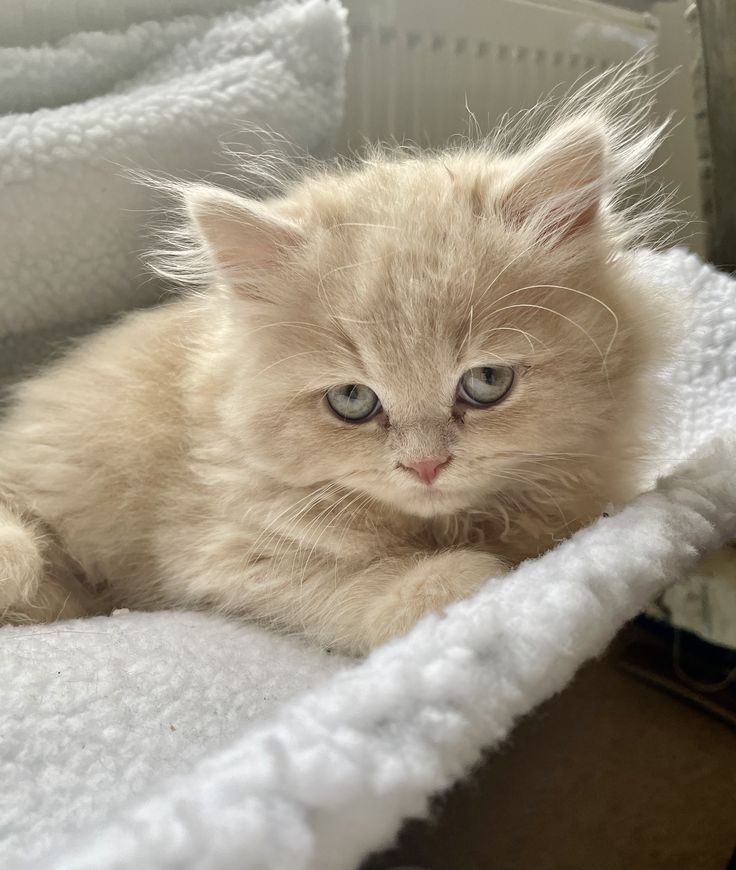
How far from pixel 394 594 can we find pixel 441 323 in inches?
12.7

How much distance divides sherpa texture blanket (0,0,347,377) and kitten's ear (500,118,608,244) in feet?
2.19

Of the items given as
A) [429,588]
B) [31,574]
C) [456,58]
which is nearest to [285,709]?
[429,588]

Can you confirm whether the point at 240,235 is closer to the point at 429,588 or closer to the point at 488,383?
the point at 488,383

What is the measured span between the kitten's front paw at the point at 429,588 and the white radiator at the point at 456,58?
49.0 inches

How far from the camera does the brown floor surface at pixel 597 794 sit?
0.63 metres

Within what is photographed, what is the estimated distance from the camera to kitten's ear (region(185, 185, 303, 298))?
0.98m

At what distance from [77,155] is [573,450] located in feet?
3.20

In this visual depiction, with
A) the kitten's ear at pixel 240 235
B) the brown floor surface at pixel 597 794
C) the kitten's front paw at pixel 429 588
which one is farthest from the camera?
the kitten's ear at pixel 240 235

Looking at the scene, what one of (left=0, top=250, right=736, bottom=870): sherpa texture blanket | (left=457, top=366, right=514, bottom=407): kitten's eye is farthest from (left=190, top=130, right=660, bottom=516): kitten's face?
(left=0, top=250, right=736, bottom=870): sherpa texture blanket

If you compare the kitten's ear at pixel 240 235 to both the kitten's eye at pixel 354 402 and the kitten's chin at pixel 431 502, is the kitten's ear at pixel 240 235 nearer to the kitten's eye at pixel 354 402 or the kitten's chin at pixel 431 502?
the kitten's eye at pixel 354 402

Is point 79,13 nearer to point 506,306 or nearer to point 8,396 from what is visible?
point 8,396

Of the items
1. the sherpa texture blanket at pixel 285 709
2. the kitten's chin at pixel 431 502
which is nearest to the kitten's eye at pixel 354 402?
the kitten's chin at pixel 431 502

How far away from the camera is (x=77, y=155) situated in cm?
132

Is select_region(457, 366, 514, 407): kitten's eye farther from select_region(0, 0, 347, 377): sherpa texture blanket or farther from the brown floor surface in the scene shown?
select_region(0, 0, 347, 377): sherpa texture blanket
